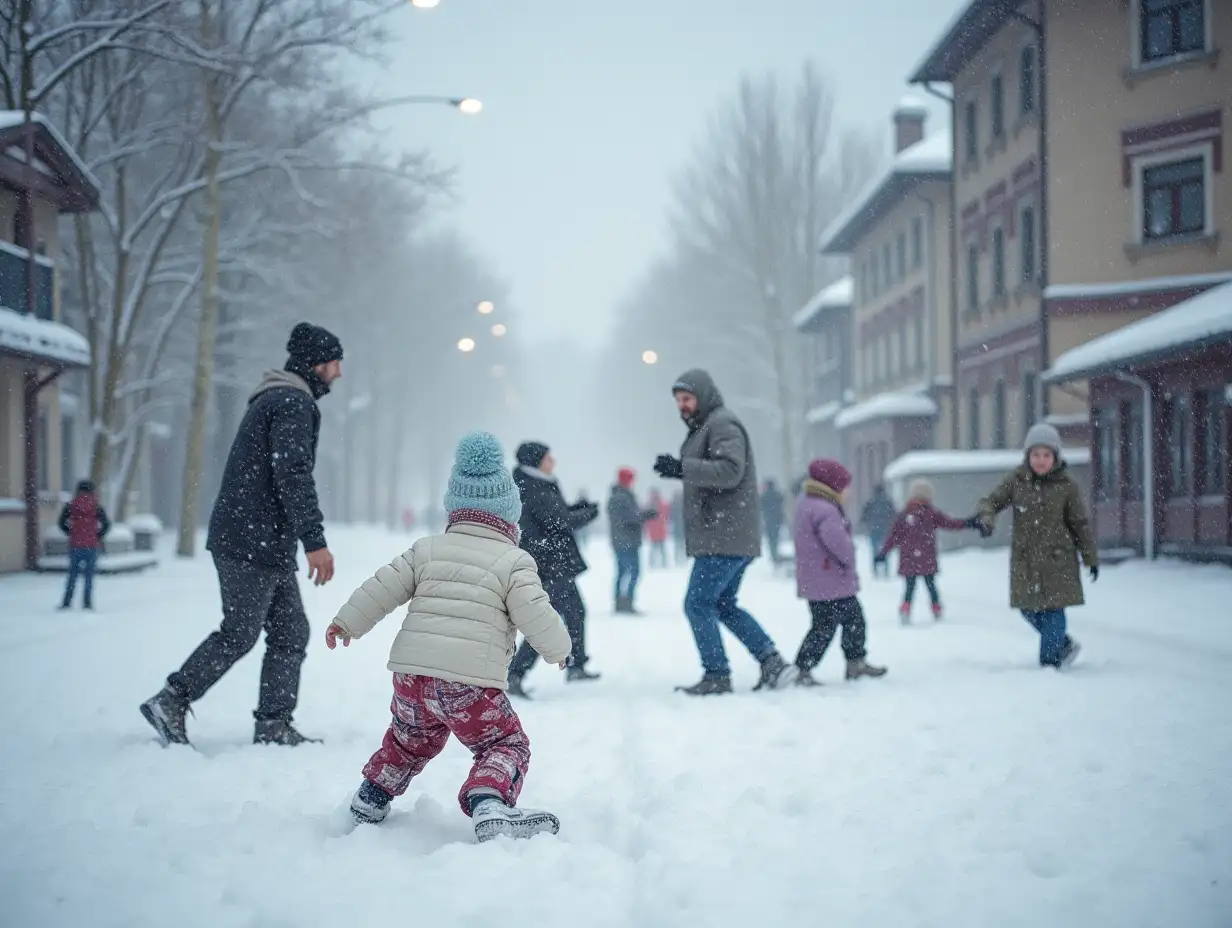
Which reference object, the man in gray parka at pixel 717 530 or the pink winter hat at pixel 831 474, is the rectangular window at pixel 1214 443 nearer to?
the pink winter hat at pixel 831 474

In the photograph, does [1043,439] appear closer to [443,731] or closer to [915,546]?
[915,546]

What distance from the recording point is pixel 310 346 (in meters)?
6.38

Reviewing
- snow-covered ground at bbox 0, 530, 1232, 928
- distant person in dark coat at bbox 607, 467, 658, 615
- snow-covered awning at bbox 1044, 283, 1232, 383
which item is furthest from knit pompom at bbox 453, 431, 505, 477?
snow-covered awning at bbox 1044, 283, 1232, 383

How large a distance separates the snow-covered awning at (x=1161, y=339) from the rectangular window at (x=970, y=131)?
406 inches

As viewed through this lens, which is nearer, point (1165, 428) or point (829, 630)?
point (829, 630)

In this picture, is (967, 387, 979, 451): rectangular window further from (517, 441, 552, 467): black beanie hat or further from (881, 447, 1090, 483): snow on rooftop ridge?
(517, 441, 552, 467): black beanie hat

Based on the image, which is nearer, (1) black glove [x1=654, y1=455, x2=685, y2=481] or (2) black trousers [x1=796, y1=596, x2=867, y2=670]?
(1) black glove [x1=654, y1=455, x2=685, y2=481]

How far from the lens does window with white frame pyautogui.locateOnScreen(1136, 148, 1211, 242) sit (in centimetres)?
2241

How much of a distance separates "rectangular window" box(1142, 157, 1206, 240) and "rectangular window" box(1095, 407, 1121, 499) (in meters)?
3.74

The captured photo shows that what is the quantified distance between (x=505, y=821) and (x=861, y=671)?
192 inches

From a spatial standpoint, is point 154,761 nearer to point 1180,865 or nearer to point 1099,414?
point 1180,865

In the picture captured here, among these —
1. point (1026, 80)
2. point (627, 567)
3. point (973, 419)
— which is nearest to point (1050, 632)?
point (627, 567)

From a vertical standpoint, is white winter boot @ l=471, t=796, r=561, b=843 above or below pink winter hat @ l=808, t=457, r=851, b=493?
below

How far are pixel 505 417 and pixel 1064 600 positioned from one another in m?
70.9
